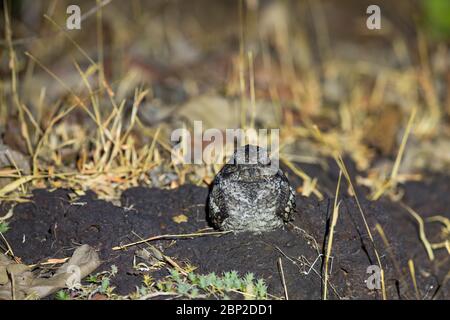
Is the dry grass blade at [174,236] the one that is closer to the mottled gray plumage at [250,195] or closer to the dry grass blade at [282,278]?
the mottled gray plumage at [250,195]

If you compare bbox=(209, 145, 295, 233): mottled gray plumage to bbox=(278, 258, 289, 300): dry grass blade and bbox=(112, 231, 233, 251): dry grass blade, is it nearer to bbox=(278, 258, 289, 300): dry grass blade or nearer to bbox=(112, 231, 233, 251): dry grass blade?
bbox=(112, 231, 233, 251): dry grass blade

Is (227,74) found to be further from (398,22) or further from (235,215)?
(398,22)

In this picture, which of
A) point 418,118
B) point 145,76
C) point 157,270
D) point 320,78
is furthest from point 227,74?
point 157,270

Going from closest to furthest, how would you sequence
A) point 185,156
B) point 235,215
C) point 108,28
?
point 235,215, point 185,156, point 108,28

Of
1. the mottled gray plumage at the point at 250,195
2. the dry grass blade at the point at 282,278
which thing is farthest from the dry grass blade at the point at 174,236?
the dry grass blade at the point at 282,278

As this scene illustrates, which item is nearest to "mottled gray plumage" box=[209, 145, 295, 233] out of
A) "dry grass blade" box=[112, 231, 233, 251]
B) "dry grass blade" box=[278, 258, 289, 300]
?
"dry grass blade" box=[112, 231, 233, 251]

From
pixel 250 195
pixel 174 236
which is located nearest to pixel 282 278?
pixel 250 195

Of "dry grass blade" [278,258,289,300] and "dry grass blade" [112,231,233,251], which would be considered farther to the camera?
"dry grass blade" [112,231,233,251]

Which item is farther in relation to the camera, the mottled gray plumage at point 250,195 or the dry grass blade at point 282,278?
the mottled gray plumage at point 250,195

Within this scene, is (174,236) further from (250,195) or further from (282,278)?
(282,278)
